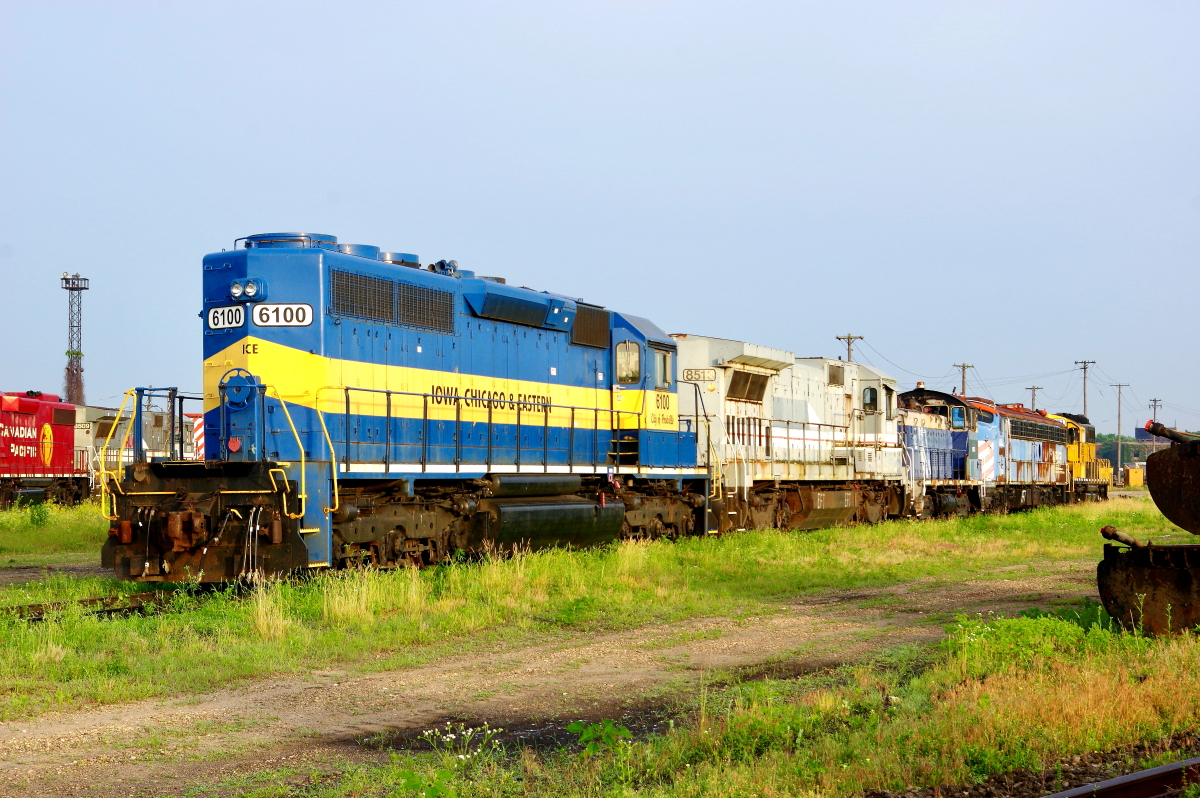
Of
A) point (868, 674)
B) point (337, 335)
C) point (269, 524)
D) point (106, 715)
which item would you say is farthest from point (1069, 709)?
point (337, 335)

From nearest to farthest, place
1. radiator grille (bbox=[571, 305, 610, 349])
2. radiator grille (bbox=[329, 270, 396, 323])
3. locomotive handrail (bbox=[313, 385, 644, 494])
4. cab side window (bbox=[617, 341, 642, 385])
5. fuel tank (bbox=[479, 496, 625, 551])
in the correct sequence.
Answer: locomotive handrail (bbox=[313, 385, 644, 494]) < radiator grille (bbox=[329, 270, 396, 323]) < fuel tank (bbox=[479, 496, 625, 551]) < radiator grille (bbox=[571, 305, 610, 349]) < cab side window (bbox=[617, 341, 642, 385])

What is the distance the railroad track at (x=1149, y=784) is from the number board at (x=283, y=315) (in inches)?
379

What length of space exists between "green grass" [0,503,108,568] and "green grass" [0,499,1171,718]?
6.72 metres

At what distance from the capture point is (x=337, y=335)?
12641 millimetres

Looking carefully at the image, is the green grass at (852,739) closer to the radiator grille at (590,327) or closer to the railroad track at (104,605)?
the railroad track at (104,605)

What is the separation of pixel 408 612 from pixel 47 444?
939 inches

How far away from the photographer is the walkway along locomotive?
1155cm

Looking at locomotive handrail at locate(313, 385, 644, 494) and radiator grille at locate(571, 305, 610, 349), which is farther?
radiator grille at locate(571, 305, 610, 349)

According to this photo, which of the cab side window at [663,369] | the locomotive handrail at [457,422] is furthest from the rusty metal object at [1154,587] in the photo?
the cab side window at [663,369]

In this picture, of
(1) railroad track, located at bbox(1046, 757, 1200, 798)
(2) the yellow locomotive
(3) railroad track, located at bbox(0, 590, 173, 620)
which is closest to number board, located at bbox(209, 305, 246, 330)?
(3) railroad track, located at bbox(0, 590, 173, 620)

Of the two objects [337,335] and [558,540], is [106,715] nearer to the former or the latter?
[337,335]

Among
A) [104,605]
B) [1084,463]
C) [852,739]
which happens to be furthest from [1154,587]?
[1084,463]

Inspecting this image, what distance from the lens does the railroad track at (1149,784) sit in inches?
189

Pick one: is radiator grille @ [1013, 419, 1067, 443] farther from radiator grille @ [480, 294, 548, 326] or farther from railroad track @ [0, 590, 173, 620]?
railroad track @ [0, 590, 173, 620]
